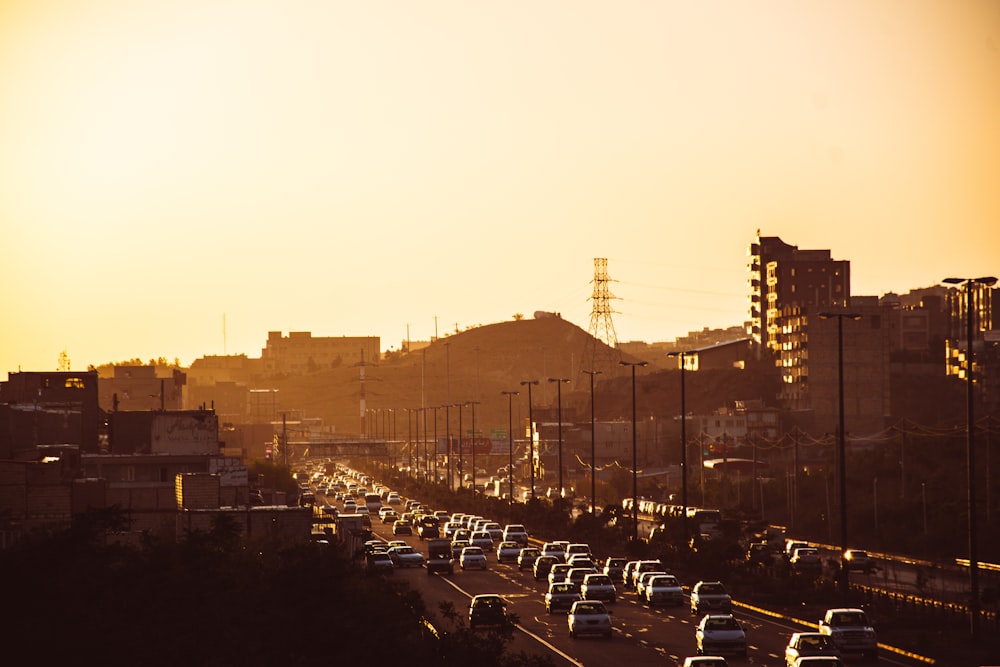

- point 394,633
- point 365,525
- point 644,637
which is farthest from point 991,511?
point 394,633

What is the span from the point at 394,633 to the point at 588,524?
64922mm

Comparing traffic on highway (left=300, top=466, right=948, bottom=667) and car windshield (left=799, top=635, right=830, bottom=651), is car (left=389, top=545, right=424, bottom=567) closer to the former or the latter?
traffic on highway (left=300, top=466, right=948, bottom=667)

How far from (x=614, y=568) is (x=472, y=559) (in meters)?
10.9

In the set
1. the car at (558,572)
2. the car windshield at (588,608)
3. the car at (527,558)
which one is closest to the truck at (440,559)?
the car at (527,558)

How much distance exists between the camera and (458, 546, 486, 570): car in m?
89.2

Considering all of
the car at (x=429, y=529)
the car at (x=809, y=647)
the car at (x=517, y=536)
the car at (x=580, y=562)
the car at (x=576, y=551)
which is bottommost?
the car at (x=429, y=529)

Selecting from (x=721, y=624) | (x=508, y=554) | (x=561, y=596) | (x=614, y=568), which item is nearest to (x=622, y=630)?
(x=561, y=596)

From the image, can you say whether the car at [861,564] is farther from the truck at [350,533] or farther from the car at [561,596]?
the truck at [350,533]

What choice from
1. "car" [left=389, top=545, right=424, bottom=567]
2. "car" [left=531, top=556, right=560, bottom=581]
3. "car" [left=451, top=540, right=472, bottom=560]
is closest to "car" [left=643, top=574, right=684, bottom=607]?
"car" [left=531, top=556, right=560, bottom=581]

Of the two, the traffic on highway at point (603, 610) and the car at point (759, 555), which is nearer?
the traffic on highway at point (603, 610)

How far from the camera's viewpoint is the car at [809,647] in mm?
43438

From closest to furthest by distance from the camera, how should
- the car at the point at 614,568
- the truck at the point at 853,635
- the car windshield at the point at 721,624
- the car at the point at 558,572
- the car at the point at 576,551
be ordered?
the truck at the point at 853,635 < the car windshield at the point at 721,624 < the car at the point at 558,572 < the car at the point at 614,568 < the car at the point at 576,551

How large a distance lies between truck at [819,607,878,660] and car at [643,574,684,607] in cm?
1842

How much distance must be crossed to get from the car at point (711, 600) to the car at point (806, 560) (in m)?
18.2
